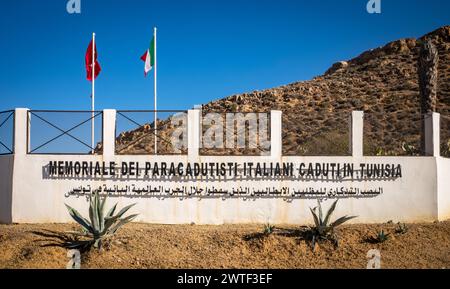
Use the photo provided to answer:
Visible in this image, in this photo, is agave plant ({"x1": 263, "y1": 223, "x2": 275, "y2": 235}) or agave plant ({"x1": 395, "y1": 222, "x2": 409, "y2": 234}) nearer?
agave plant ({"x1": 263, "y1": 223, "x2": 275, "y2": 235})

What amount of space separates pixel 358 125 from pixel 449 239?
3.66 meters

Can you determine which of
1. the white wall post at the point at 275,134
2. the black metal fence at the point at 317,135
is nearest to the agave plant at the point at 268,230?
the white wall post at the point at 275,134

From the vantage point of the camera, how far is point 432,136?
14.2 metres

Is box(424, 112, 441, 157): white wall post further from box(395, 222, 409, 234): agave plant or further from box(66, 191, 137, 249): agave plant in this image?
box(66, 191, 137, 249): agave plant

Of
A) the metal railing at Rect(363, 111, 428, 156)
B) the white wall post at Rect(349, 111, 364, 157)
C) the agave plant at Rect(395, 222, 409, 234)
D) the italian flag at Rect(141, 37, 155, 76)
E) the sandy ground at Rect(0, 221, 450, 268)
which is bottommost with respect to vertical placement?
the sandy ground at Rect(0, 221, 450, 268)

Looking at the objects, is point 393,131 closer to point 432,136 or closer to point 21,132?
point 432,136

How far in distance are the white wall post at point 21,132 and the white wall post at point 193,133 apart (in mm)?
4234

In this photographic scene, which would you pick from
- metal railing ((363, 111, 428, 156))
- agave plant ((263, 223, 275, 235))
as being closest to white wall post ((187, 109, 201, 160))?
agave plant ((263, 223, 275, 235))

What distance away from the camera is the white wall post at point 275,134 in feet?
44.1

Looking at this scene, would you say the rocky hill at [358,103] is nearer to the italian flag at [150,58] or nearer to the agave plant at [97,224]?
the italian flag at [150,58]

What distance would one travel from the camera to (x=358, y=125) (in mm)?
13852

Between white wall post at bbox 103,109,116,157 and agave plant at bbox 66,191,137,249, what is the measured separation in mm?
1515

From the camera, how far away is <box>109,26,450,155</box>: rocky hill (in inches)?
869
